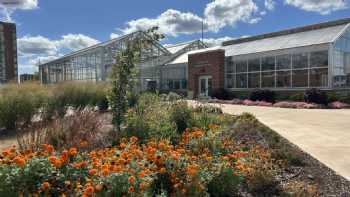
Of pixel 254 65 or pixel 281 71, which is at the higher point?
pixel 254 65

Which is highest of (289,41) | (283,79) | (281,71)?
(289,41)

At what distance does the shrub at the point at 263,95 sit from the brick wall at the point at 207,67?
13.5ft

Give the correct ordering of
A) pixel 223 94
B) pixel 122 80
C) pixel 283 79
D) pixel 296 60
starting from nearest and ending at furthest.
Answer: pixel 122 80
pixel 296 60
pixel 283 79
pixel 223 94

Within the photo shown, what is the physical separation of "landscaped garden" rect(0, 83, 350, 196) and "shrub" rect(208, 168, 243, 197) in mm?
12

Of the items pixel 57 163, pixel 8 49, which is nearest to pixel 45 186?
pixel 57 163

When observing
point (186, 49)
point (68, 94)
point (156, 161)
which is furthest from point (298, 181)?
point (186, 49)

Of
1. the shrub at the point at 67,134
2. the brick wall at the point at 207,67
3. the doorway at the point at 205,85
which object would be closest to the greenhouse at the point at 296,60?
the brick wall at the point at 207,67

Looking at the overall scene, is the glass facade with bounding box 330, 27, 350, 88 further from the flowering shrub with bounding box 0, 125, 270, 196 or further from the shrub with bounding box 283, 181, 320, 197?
the flowering shrub with bounding box 0, 125, 270, 196

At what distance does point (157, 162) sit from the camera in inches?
113

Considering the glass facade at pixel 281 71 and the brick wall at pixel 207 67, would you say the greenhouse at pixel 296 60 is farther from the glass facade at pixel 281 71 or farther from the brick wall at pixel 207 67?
the brick wall at pixel 207 67

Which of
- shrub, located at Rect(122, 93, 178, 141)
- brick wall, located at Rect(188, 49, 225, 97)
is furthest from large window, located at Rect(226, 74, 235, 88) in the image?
shrub, located at Rect(122, 93, 178, 141)

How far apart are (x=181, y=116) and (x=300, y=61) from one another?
1438 cm

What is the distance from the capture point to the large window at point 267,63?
19209mm

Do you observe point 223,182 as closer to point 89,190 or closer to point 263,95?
point 89,190
